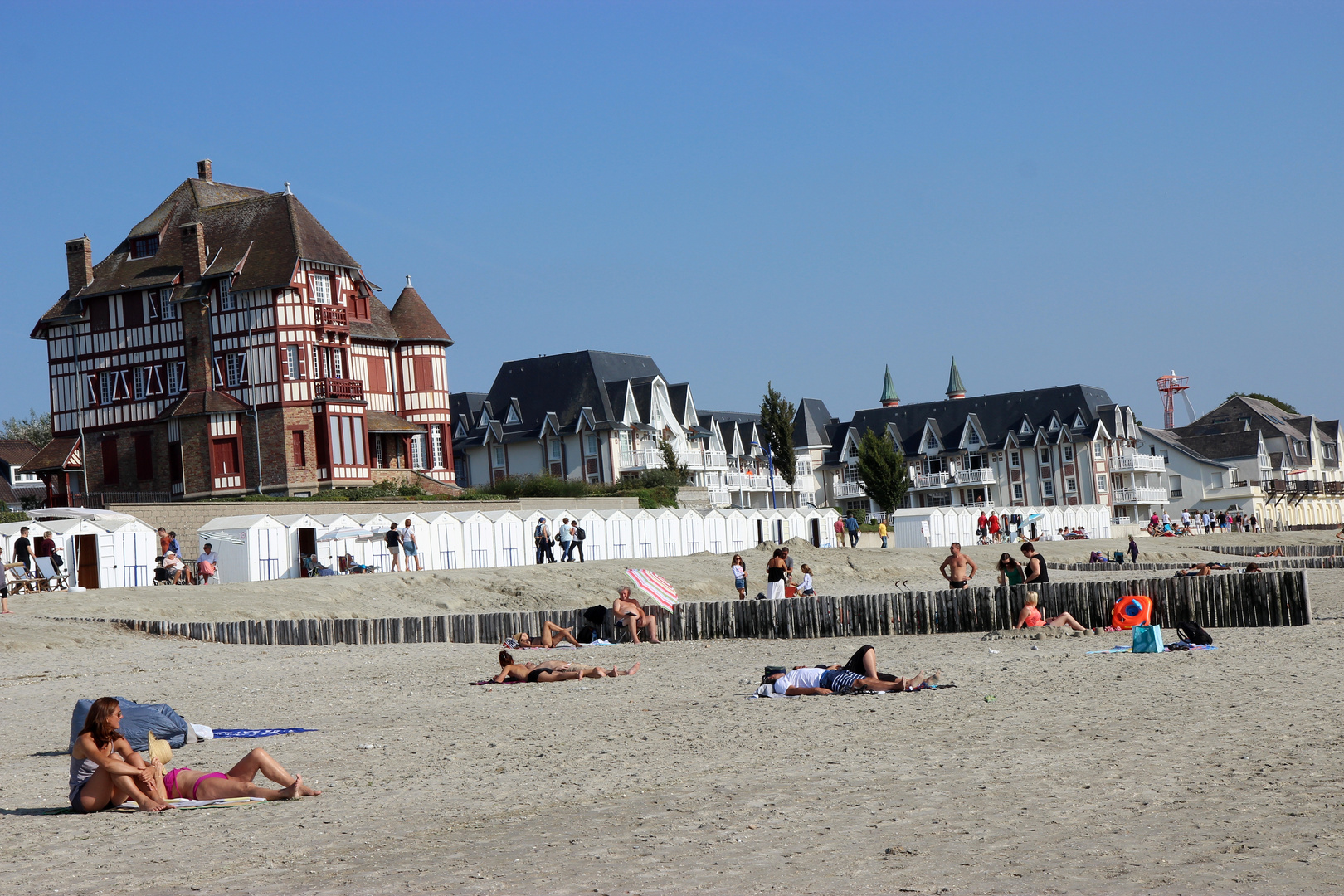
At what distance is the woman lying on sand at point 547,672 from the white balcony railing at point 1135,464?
74.5m

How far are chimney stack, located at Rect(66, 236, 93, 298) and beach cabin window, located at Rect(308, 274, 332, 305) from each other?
982 centimetres

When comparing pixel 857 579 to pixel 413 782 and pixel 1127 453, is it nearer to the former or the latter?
pixel 413 782

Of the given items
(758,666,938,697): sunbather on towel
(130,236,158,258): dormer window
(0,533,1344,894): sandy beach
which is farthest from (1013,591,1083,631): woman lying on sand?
(130,236,158,258): dormer window

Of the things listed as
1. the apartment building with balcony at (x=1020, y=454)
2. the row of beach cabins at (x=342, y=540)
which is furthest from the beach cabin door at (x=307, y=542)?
the apartment building with balcony at (x=1020, y=454)

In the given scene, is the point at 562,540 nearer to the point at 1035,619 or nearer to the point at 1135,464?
the point at 1035,619

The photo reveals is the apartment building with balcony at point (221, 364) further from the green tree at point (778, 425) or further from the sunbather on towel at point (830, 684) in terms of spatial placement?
the sunbather on towel at point (830, 684)

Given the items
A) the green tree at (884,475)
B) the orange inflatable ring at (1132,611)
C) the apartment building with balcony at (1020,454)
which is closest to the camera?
the orange inflatable ring at (1132,611)

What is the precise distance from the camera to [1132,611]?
18.8 metres

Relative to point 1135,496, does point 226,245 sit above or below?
above

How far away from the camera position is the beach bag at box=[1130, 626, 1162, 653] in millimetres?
15359

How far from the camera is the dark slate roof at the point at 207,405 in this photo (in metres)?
50.6

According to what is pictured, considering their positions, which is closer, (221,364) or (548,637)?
(548,637)

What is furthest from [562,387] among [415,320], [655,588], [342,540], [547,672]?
[547,672]

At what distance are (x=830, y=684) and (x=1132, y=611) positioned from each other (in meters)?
7.52
